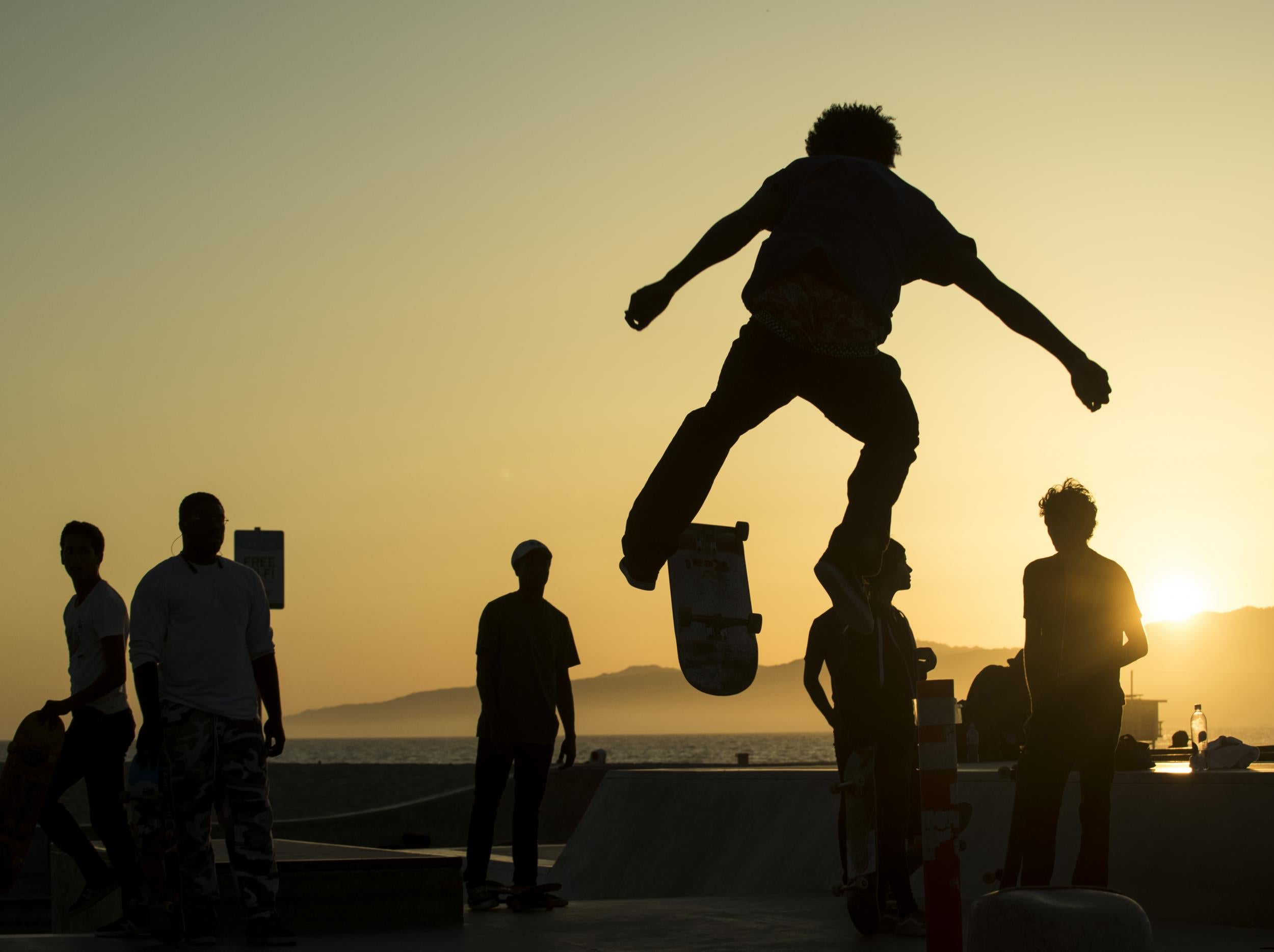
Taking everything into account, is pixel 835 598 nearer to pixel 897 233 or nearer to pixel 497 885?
pixel 897 233

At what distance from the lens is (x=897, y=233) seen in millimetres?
4652

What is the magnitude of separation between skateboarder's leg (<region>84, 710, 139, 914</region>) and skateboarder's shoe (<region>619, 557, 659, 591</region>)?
8.93 ft

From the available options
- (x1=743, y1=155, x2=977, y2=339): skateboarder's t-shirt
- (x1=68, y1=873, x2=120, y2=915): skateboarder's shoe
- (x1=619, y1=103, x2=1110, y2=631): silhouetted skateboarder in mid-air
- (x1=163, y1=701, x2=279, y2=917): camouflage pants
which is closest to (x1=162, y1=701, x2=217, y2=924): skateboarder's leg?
(x1=163, y1=701, x2=279, y2=917): camouflage pants

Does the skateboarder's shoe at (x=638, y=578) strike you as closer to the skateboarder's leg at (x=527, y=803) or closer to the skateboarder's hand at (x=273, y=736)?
the skateboarder's hand at (x=273, y=736)

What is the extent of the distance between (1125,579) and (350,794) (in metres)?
23.2

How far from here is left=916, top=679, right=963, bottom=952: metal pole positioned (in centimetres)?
431

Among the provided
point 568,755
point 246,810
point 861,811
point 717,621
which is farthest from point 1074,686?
point 246,810

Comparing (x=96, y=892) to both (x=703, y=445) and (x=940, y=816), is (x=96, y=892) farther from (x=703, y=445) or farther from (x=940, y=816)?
(x=940, y=816)

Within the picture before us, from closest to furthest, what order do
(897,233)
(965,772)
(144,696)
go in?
(897,233), (144,696), (965,772)

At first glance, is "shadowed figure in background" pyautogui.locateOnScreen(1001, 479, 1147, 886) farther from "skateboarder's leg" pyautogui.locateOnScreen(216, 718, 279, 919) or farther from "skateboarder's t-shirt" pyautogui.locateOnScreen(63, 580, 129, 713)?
"skateboarder's t-shirt" pyautogui.locateOnScreen(63, 580, 129, 713)

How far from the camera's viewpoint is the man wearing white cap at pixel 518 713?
7.90m

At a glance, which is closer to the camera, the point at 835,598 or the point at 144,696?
the point at 835,598

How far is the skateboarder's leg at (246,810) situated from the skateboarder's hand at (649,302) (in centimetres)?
270

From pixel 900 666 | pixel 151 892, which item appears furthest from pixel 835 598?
pixel 151 892
